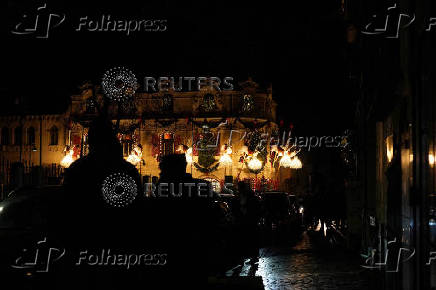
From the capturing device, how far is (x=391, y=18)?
445 inches

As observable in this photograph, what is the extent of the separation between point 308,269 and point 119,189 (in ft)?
32.9

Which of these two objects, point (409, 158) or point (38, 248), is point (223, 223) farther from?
point (38, 248)

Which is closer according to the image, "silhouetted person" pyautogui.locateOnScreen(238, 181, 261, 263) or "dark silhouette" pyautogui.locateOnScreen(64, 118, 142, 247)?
"dark silhouette" pyautogui.locateOnScreen(64, 118, 142, 247)

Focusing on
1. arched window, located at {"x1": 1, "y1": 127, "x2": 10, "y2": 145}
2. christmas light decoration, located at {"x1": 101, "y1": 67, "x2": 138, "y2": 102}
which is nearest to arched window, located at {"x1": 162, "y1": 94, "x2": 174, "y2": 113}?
arched window, located at {"x1": 1, "y1": 127, "x2": 10, "y2": 145}

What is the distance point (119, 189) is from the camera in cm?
561

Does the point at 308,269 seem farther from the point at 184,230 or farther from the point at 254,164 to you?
the point at 254,164

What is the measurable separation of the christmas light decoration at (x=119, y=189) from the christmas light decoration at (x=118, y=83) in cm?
115

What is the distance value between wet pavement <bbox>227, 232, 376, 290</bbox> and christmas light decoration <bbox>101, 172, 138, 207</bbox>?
6941 mm

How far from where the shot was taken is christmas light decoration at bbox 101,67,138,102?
6.58 meters

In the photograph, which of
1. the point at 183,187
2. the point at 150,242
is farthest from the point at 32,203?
the point at 150,242

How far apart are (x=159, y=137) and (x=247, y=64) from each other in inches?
395

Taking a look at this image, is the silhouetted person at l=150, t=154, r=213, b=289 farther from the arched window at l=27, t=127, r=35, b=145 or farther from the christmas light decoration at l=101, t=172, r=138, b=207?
the arched window at l=27, t=127, r=35, b=145

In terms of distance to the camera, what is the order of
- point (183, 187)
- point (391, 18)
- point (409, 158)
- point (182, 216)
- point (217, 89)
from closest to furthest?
1. point (182, 216)
2. point (183, 187)
3. point (409, 158)
4. point (391, 18)
5. point (217, 89)

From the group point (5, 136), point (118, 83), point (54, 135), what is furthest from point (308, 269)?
point (5, 136)
